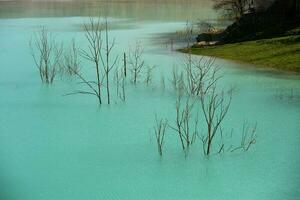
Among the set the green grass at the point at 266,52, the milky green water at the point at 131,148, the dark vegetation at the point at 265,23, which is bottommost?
the milky green water at the point at 131,148

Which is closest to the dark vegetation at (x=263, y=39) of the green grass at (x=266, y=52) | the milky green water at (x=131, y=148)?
the green grass at (x=266, y=52)

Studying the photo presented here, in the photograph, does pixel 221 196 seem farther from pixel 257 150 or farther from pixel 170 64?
pixel 170 64

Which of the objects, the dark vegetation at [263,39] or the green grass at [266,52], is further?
the dark vegetation at [263,39]

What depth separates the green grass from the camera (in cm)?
2078

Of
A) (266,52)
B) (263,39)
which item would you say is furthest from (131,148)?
(263,39)

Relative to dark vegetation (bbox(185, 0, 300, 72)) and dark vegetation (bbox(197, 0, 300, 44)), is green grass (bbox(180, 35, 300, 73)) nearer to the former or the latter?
dark vegetation (bbox(185, 0, 300, 72))

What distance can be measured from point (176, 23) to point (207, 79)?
2419 cm

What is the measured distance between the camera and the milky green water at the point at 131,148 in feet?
29.5

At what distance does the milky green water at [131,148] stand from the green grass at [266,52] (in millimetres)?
1892

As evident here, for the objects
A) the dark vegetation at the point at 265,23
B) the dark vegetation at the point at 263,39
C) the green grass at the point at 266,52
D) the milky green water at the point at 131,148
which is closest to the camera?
the milky green water at the point at 131,148

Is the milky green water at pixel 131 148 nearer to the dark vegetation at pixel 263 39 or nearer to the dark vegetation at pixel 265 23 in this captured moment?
the dark vegetation at pixel 263 39

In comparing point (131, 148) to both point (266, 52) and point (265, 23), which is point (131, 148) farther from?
point (265, 23)

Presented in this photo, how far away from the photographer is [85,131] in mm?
12359

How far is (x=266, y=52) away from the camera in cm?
2292
